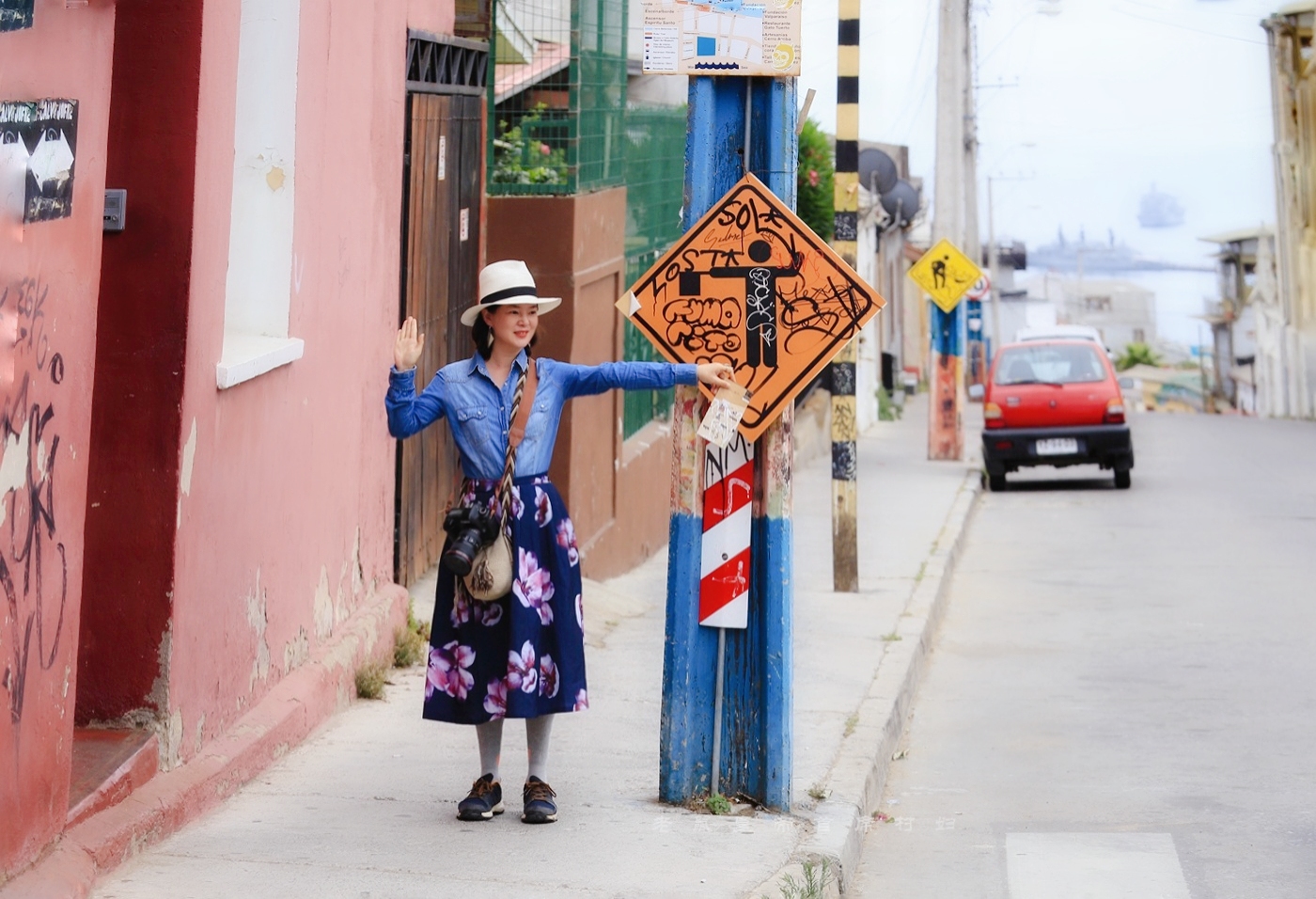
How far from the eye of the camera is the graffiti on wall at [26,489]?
169 inches

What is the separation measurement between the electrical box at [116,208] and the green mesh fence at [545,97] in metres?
5.44

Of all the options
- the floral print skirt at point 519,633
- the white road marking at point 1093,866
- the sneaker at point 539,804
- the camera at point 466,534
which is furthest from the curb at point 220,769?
the white road marking at point 1093,866

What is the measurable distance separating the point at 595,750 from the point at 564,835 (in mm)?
1470

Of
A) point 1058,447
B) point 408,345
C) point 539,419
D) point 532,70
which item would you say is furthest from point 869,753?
point 1058,447

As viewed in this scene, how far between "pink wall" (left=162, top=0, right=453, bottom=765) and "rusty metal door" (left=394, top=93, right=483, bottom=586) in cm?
49

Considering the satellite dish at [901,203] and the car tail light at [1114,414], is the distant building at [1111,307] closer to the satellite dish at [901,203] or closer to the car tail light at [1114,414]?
the satellite dish at [901,203]

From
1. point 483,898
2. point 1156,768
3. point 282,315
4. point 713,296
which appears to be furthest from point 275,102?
point 1156,768

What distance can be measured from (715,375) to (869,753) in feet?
7.18

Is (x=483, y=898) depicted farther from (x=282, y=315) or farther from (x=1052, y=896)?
(x=282, y=315)

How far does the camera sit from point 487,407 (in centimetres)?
569

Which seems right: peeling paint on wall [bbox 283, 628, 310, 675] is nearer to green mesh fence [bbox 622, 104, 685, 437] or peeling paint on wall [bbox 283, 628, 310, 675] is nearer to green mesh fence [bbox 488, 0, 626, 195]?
green mesh fence [bbox 488, 0, 626, 195]

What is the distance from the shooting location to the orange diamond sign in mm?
5848

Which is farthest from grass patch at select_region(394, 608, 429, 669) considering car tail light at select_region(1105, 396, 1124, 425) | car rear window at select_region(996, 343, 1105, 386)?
car rear window at select_region(996, 343, 1105, 386)

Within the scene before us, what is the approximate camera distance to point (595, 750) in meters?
7.17
